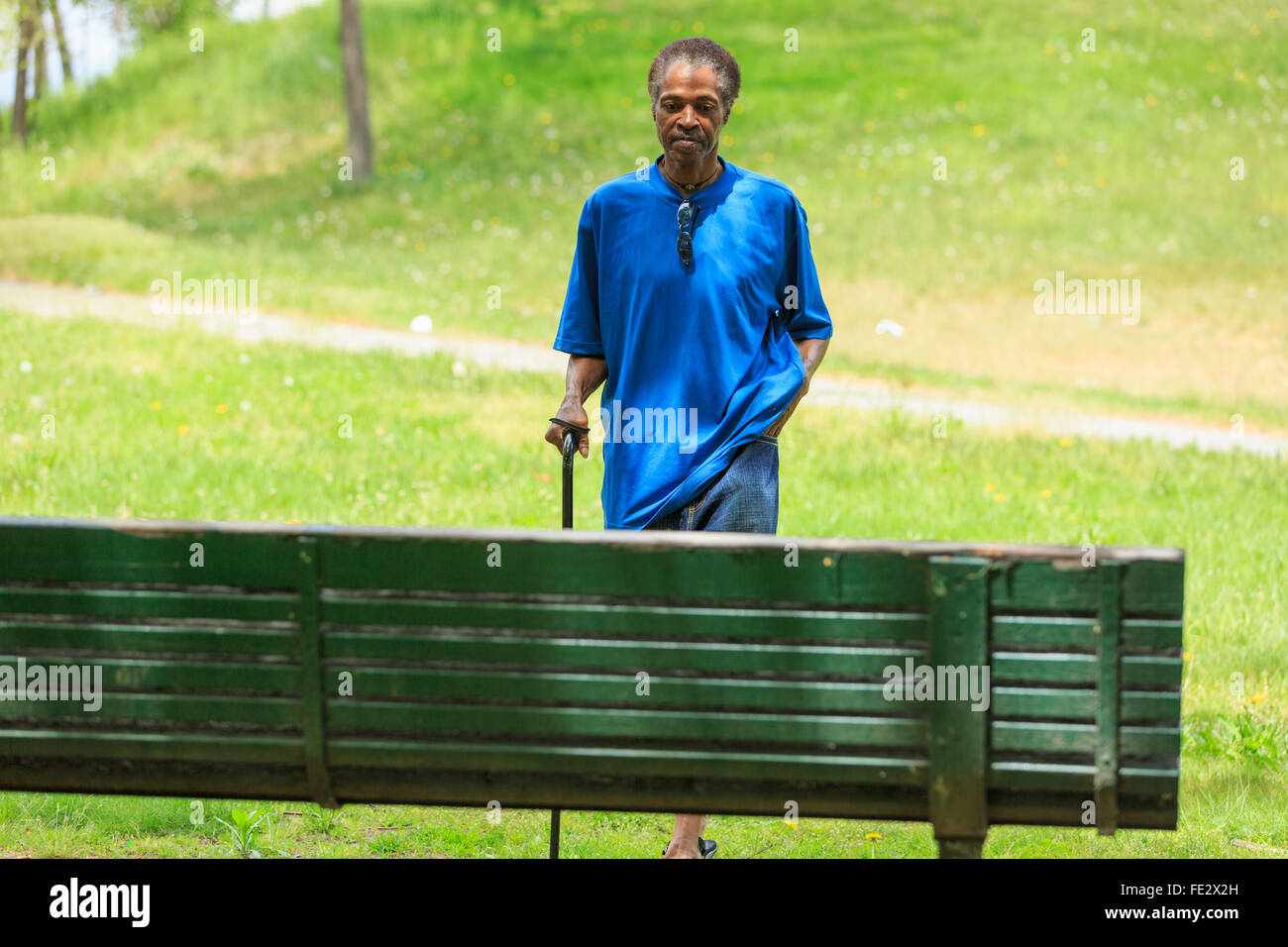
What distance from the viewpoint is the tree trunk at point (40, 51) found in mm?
26033

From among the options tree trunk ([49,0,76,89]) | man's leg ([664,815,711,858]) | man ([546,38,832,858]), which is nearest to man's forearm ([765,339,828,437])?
man ([546,38,832,858])

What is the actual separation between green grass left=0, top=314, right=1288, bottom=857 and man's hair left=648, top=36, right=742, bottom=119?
2281mm

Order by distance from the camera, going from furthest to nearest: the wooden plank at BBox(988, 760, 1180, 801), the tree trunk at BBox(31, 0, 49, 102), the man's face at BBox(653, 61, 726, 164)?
the tree trunk at BBox(31, 0, 49, 102) < the man's face at BBox(653, 61, 726, 164) < the wooden plank at BBox(988, 760, 1180, 801)

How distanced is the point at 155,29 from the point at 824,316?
104 ft

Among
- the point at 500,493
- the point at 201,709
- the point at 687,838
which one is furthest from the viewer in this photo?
the point at 500,493

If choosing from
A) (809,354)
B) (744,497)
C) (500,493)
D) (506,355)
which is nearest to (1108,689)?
(744,497)

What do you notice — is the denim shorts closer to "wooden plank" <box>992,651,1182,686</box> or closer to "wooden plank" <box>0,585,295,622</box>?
"wooden plank" <box>992,651,1182,686</box>

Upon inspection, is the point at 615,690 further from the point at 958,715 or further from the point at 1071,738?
the point at 1071,738

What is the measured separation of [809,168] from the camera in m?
23.6

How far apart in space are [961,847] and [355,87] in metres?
21.7

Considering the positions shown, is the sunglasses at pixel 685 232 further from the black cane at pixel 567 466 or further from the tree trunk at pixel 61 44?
the tree trunk at pixel 61 44

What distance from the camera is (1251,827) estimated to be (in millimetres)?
5012

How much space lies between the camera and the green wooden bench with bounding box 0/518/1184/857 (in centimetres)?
313

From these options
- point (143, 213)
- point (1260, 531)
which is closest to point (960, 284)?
point (1260, 531)
